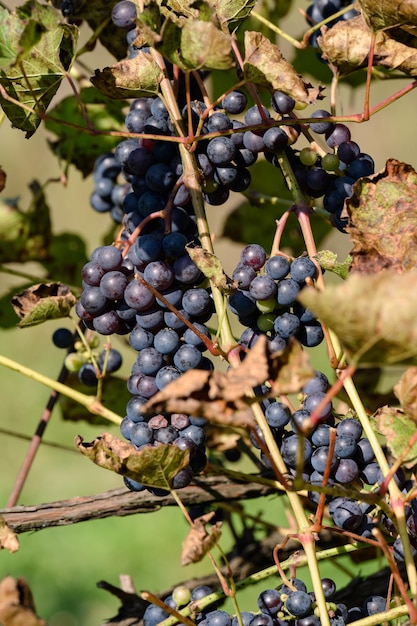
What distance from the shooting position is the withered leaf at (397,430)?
731 mm

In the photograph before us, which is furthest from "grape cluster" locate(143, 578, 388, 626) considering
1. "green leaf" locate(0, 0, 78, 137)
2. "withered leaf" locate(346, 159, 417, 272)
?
"green leaf" locate(0, 0, 78, 137)

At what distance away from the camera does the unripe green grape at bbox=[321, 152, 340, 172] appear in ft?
2.91

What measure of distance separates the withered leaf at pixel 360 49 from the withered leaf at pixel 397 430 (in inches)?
16.0

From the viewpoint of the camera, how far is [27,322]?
0.95 metres

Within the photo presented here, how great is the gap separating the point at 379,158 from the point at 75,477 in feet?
7.60

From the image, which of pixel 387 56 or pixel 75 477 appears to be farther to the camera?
pixel 75 477

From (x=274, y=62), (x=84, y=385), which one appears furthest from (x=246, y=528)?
(x=274, y=62)

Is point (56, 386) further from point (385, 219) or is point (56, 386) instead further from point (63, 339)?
point (385, 219)

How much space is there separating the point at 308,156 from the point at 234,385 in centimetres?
41

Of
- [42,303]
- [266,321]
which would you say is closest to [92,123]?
[42,303]

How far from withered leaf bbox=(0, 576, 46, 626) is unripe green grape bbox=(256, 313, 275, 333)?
39 centimetres

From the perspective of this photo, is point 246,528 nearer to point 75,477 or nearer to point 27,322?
point 27,322

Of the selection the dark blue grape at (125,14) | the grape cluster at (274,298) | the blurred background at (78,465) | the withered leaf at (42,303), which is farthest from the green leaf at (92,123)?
the grape cluster at (274,298)

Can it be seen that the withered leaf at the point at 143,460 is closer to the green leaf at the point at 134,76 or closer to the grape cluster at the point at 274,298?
the grape cluster at the point at 274,298
